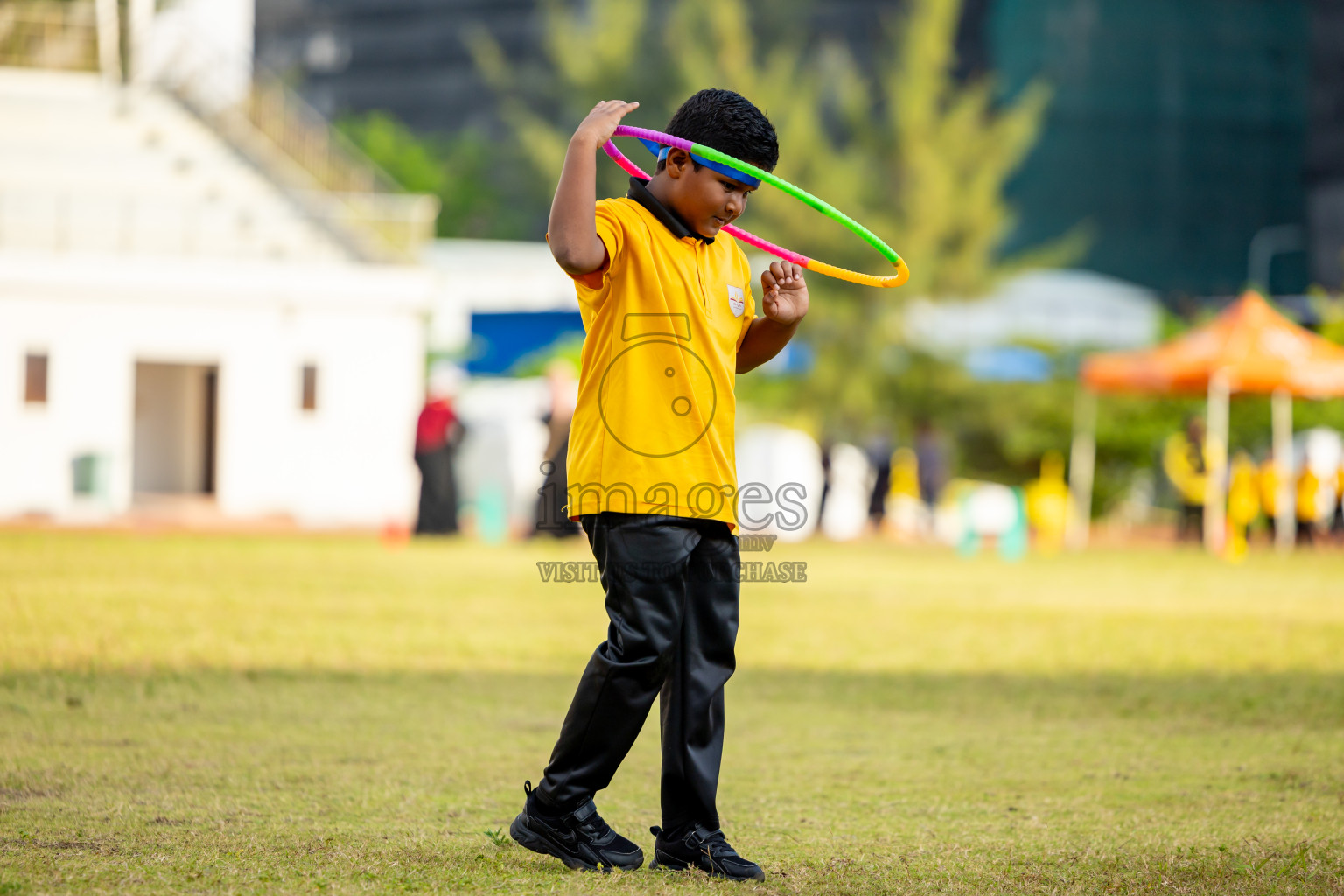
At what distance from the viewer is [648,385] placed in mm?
3494

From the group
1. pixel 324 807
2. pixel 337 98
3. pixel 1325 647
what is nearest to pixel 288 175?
pixel 1325 647

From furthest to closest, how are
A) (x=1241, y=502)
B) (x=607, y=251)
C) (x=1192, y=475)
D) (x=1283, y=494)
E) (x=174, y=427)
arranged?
(x=174, y=427), (x=1283, y=494), (x=1192, y=475), (x=1241, y=502), (x=607, y=251)

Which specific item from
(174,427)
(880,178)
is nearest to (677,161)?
(174,427)

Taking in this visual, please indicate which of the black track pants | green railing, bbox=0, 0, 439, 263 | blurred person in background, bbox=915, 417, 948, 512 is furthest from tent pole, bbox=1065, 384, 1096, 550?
the black track pants

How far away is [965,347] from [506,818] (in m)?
28.4

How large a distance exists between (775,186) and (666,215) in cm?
27

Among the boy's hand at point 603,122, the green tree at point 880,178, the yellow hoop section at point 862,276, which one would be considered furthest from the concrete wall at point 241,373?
the boy's hand at point 603,122

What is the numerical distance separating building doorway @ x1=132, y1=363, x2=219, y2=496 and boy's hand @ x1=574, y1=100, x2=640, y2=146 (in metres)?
25.5

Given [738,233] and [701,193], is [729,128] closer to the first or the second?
[701,193]

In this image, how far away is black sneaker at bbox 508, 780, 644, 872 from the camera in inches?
139

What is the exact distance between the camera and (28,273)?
2138 cm

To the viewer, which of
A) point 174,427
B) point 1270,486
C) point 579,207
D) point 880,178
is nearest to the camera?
point 579,207

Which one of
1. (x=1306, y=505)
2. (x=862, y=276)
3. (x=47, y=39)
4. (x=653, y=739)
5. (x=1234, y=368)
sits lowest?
(x=653, y=739)

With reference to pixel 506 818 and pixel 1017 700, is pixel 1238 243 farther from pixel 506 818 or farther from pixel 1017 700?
pixel 506 818
